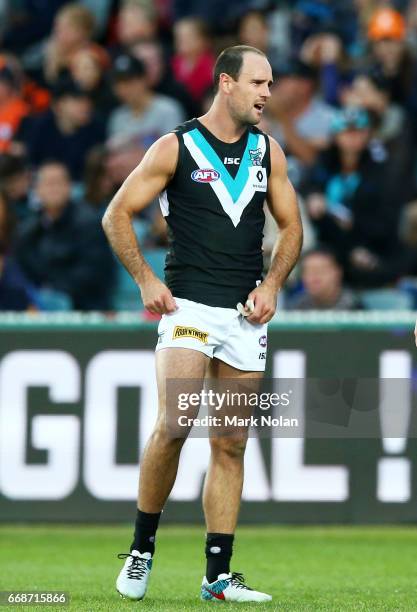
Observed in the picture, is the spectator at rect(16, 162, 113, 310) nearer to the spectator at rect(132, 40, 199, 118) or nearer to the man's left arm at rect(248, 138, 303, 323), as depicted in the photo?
the spectator at rect(132, 40, 199, 118)

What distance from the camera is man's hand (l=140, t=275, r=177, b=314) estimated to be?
6859mm

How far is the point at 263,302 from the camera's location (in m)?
6.95

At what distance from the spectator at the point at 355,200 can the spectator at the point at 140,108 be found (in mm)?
1807

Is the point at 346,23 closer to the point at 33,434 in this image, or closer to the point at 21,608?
the point at 33,434

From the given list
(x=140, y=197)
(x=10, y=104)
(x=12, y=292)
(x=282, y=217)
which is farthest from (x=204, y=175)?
(x=10, y=104)

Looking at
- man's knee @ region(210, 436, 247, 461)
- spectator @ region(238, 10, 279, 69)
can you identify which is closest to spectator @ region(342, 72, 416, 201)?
spectator @ region(238, 10, 279, 69)

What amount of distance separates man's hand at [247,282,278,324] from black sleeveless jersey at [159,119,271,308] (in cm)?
9

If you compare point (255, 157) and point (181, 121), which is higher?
point (181, 121)

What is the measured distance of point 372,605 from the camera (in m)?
6.54

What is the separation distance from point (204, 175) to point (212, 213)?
0.18m

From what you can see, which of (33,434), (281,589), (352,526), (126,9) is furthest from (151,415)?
(126,9)

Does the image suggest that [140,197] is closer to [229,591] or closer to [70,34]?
[229,591]

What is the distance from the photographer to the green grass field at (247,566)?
6719 millimetres

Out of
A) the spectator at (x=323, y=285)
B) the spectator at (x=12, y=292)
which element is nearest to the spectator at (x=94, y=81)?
the spectator at (x=12, y=292)
